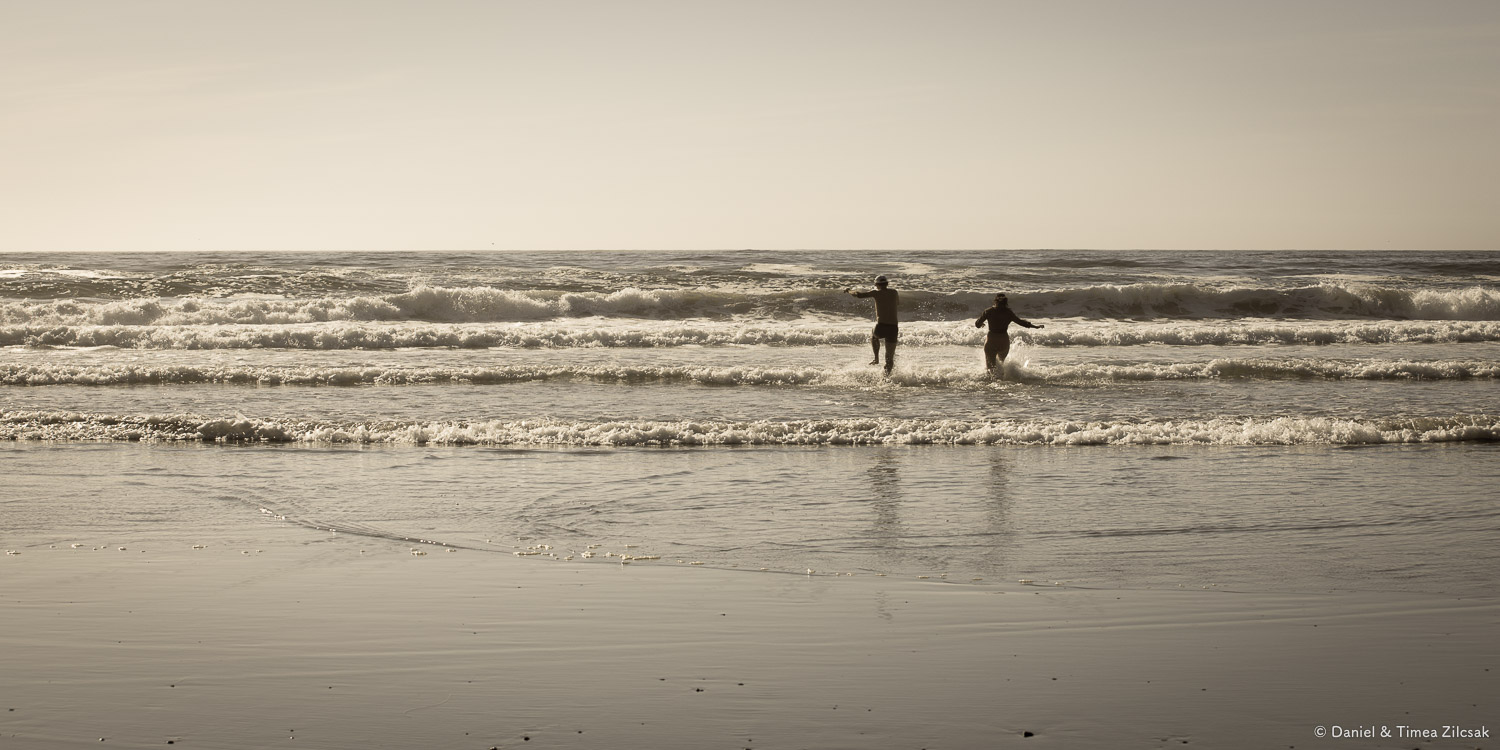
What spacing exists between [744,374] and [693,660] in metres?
11.9

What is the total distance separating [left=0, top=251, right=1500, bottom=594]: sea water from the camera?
→ 696 cm

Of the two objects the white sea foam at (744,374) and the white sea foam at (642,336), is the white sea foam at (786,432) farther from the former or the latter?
the white sea foam at (642,336)

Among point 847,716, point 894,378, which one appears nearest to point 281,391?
point 894,378

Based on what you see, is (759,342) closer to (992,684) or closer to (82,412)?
(82,412)

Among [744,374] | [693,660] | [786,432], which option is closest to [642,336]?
[744,374]

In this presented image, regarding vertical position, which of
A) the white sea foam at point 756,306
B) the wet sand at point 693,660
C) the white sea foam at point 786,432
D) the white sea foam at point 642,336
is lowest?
the white sea foam at point 786,432

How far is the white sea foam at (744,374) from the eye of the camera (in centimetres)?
1639

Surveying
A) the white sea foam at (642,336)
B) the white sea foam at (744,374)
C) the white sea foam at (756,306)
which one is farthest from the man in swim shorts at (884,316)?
the white sea foam at (756,306)

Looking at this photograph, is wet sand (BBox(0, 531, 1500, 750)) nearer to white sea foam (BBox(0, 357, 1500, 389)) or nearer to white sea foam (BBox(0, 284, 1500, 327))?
white sea foam (BBox(0, 357, 1500, 389))

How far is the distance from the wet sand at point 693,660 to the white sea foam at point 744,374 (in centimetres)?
1030

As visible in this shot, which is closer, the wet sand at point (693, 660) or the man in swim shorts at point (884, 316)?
the wet sand at point (693, 660)

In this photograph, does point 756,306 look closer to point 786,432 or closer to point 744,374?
point 744,374

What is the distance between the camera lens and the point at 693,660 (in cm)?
472

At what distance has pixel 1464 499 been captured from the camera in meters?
8.20
